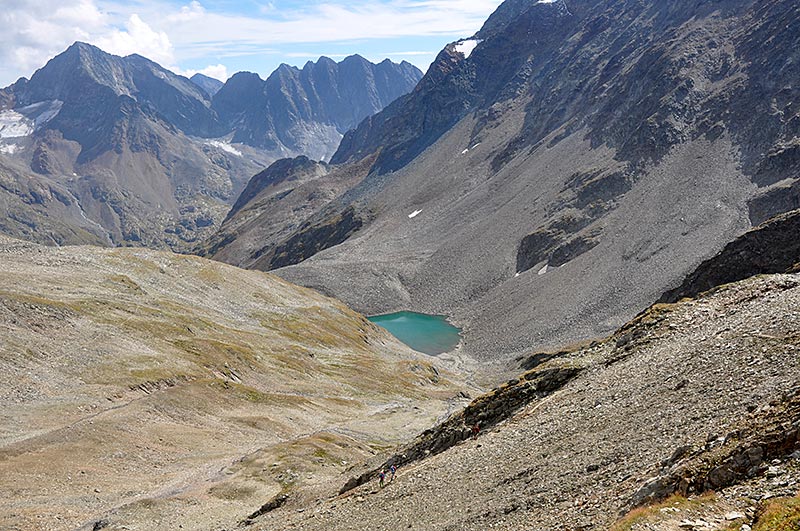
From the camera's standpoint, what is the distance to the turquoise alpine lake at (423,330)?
14855 cm

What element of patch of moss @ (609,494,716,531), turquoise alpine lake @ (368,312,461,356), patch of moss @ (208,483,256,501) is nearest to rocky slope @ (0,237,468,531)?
patch of moss @ (208,483,256,501)

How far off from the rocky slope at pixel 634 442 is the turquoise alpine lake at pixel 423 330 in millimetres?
103192

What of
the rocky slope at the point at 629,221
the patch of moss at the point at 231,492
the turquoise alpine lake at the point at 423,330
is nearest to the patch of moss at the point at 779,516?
the patch of moss at the point at 231,492

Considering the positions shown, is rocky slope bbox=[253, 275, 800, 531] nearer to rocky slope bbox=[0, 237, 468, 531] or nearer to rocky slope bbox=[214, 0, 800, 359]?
rocky slope bbox=[0, 237, 468, 531]

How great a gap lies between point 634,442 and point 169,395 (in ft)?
171

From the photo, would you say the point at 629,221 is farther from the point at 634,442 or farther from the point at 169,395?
the point at 634,442

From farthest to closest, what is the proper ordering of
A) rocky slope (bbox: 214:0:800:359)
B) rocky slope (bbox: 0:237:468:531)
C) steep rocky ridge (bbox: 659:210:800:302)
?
1. rocky slope (bbox: 214:0:800:359)
2. steep rocky ridge (bbox: 659:210:800:302)
3. rocky slope (bbox: 0:237:468:531)

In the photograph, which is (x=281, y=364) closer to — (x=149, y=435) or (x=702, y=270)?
(x=149, y=435)

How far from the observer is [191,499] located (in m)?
45.9

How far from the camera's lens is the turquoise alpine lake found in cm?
14855

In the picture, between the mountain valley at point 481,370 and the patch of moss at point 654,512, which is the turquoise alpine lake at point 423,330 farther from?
the patch of moss at point 654,512

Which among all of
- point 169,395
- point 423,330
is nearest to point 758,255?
point 169,395

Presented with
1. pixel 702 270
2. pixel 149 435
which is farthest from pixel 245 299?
pixel 702 270

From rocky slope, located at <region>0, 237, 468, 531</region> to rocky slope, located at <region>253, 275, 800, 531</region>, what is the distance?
12.3 meters
